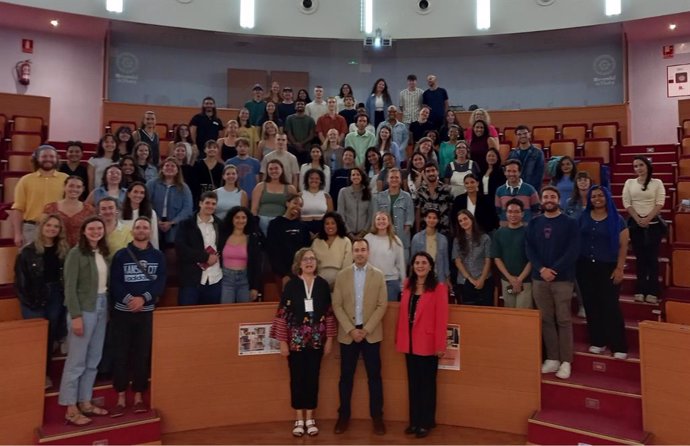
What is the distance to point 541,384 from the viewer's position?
435 centimetres

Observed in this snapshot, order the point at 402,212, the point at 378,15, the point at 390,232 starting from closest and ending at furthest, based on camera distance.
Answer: the point at 390,232 < the point at 402,212 < the point at 378,15

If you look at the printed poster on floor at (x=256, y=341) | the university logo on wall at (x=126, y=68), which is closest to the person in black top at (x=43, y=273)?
the printed poster on floor at (x=256, y=341)

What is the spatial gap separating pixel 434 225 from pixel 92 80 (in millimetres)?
10085

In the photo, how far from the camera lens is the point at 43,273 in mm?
3986

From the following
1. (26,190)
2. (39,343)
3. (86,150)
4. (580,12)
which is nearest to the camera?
(39,343)

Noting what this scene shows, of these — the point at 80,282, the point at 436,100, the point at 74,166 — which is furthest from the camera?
the point at 436,100

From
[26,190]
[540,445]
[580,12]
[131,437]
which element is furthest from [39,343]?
[580,12]

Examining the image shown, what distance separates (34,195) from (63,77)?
832 centimetres

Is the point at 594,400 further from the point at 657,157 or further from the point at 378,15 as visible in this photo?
the point at 378,15

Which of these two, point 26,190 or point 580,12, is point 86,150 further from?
point 580,12

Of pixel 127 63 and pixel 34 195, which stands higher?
pixel 127 63

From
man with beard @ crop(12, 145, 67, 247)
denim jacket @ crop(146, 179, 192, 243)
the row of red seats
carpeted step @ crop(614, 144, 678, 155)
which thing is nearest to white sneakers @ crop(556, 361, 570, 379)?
denim jacket @ crop(146, 179, 192, 243)

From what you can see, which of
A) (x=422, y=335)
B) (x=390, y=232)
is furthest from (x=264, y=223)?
(x=422, y=335)

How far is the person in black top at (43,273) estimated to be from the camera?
3947 millimetres
